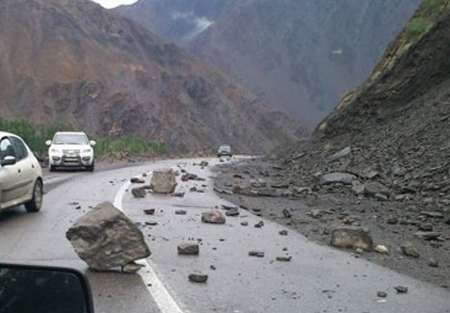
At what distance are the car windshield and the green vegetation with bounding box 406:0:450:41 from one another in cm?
1576

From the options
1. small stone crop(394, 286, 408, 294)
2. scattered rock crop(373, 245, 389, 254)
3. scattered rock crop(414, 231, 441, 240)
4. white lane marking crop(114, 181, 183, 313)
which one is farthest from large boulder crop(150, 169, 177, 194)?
small stone crop(394, 286, 408, 294)

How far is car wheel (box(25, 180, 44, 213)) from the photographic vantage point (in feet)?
48.4

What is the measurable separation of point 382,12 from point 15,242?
6210 inches

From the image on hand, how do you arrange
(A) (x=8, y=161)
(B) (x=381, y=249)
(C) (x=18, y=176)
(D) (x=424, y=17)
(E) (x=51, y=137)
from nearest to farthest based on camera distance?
(B) (x=381, y=249)
(A) (x=8, y=161)
(C) (x=18, y=176)
(D) (x=424, y=17)
(E) (x=51, y=137)

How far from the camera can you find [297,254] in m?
10.8

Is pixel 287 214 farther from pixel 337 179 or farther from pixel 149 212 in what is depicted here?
pixel 337 179

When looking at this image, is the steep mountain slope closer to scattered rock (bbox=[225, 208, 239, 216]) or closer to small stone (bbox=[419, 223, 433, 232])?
scattered rock (bbox=[225, 208, 239, 216])

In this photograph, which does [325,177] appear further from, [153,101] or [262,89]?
[262,89]

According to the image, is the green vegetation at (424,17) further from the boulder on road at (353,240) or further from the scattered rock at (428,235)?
the boulder on road at (353,240)

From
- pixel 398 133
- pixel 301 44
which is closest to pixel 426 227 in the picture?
pixel 398 133

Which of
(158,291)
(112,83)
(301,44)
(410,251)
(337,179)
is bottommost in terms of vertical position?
(158,291)

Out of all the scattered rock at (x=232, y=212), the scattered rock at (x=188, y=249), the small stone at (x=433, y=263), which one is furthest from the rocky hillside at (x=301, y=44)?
the scattered rock at (x=188, y=249)

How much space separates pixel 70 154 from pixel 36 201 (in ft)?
56.0

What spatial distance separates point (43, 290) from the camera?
2863 mm
